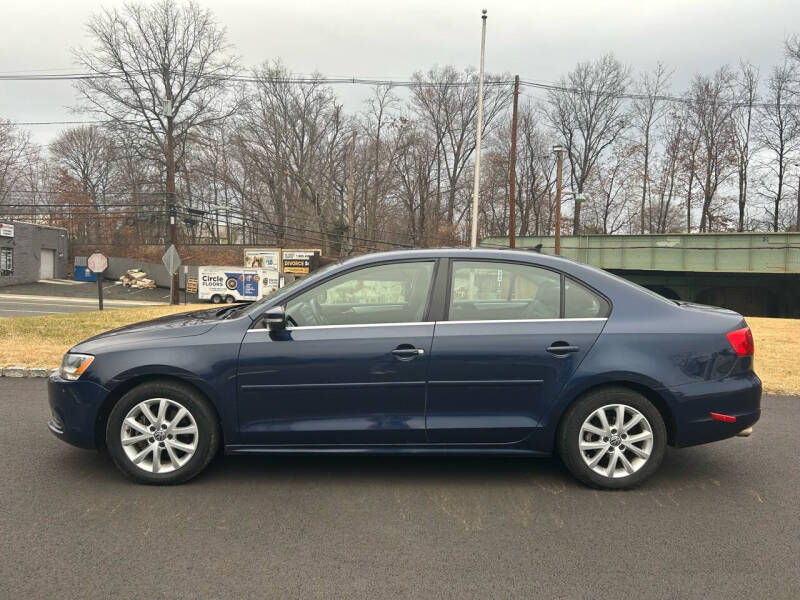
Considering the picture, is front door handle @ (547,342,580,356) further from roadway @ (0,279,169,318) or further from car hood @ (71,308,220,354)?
roadway @ (0,279,169,318)

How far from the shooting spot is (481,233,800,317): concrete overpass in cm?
2958

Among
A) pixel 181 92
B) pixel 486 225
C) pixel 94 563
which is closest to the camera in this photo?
pixel 94 563

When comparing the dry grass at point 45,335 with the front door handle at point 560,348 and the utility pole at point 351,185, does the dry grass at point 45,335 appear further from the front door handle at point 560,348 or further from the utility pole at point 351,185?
the utility pole at point 351,185

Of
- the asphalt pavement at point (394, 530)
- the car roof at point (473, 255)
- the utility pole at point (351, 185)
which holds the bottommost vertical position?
the asphalt pavement at point (394, 530)

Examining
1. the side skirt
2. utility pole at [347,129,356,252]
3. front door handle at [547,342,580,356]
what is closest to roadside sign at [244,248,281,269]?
utility pole at [347,129,356,252]

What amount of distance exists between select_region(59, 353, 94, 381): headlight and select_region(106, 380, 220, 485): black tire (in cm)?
34

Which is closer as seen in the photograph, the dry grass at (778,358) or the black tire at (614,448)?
the black tire at (614,448)

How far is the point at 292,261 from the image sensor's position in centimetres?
4462

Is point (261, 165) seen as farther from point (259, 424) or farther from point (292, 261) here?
point (259, 424)

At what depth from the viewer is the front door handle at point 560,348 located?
3.57m

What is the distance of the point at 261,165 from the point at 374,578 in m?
49.5

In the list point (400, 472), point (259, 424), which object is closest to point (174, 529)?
point (259, 424)

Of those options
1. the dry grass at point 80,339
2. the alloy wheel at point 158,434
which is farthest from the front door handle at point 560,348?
the dry grass at point 80,339

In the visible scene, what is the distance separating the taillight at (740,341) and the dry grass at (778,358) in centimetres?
382
